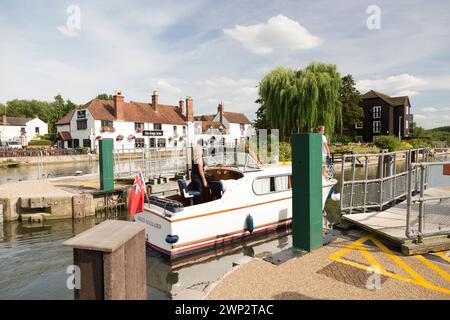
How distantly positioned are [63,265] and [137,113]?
4754cm

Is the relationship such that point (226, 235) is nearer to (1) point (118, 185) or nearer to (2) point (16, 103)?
(1) point (118, 185)

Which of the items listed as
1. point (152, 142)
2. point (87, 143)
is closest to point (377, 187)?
point (152, 142)

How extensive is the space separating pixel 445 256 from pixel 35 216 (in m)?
14.3

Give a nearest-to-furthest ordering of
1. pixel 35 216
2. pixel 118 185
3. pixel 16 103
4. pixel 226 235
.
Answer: pixel 226 235
pixel 35 216
pixel 118 185
pixel 16 103

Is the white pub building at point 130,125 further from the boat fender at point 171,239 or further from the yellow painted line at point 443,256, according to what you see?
the yellow painted line at point 443,256

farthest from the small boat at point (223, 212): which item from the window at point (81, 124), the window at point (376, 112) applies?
the window at point (376, 112)

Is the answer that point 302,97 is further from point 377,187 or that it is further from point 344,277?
point 344,277

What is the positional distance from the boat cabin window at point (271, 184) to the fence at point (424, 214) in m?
3.91

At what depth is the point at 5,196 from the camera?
44.2 ft

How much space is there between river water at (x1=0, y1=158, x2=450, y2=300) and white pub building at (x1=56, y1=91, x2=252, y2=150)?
34.2 m

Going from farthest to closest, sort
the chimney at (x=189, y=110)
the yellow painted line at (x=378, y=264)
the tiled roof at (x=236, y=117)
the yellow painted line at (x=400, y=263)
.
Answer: the tiled roof at (x=236, y=117), the chimney at (x=189, y=110), the yellow painted line at (x=400, y=263), the yellow painted line at (x=378, y=264)

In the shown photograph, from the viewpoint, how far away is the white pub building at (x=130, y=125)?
4950 cm

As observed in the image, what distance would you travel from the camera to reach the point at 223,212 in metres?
8.95
